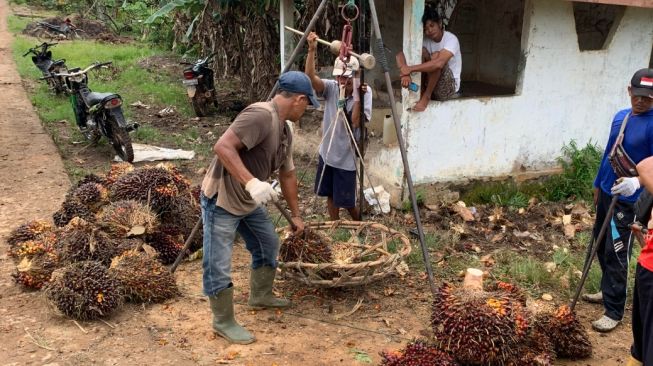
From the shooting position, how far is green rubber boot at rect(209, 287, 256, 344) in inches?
159

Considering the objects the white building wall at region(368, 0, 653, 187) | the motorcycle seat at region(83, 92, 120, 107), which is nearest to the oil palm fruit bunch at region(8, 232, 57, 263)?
the motorcycle seat at region(83, 92, 120, 107)

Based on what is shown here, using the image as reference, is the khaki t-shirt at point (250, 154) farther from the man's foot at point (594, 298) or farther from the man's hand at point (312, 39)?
the man's foot at point (594, 298)

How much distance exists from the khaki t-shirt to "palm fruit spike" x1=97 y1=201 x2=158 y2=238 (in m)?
1.42

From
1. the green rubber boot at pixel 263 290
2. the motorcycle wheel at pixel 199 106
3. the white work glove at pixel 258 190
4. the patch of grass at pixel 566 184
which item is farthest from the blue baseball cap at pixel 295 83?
the motorcycle wheel at pixel 199 106

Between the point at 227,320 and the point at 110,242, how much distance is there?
1449 mm

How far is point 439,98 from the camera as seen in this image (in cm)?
665

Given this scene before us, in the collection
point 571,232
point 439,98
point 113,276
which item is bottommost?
point 571,232

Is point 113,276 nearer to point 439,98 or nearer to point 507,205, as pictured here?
point 439,98

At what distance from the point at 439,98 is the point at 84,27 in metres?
18.5

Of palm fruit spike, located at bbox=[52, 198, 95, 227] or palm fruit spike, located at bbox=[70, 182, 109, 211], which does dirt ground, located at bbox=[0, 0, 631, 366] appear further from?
palm fruit spike, located at bbox=[70, 182, 109, 211]

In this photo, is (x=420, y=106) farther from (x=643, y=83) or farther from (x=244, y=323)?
(x=244, y=323)

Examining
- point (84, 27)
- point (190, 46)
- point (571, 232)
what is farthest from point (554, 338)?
point (84, 27)

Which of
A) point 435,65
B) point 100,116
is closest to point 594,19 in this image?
point 435,65

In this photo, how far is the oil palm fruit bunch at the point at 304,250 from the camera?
4.67m
